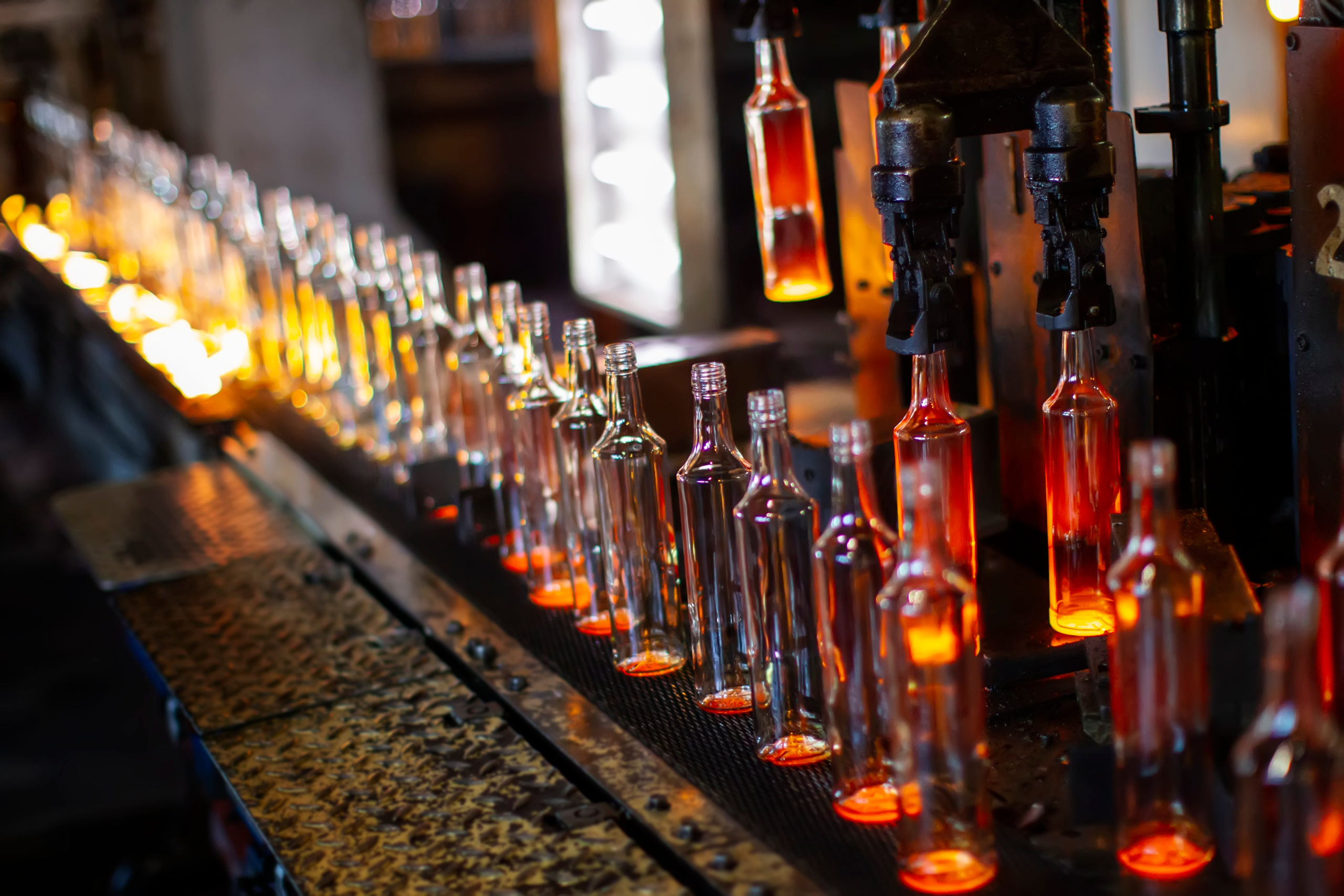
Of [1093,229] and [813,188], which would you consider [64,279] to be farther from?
[1093,229]

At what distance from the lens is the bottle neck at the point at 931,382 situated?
1313 mm

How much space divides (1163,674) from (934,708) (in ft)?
0.49

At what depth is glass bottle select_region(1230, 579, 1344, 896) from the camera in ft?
2.70

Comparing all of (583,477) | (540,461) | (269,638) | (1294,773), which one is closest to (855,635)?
(1294,773)

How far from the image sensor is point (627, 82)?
668 cm

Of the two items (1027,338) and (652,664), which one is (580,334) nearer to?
(652,664)

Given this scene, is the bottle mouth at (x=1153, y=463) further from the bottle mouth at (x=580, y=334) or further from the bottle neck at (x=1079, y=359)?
the bottle mouth at (x=580, y=334)

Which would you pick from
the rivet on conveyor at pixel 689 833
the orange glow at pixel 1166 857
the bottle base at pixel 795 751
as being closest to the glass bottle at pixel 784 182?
the bottle base at pixel 795 751

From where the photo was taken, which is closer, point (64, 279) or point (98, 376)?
point (98, 376)

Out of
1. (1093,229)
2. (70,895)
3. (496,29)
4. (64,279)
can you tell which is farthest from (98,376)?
(496,29)

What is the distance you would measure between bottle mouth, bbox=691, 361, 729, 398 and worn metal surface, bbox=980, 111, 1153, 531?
449 mm

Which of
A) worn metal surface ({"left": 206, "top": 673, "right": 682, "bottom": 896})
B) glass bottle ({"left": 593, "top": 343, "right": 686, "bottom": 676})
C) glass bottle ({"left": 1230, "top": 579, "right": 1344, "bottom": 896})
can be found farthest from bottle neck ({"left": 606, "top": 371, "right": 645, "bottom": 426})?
glass bottle ({"left": 1230, "top": 579, "right": 1344, "bottom": 896})

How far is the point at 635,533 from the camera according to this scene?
4.67 feet

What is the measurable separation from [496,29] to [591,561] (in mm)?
10143
